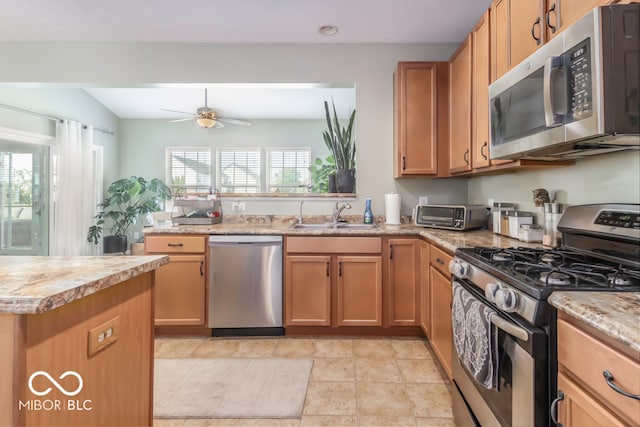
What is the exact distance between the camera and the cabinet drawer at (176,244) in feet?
8.48

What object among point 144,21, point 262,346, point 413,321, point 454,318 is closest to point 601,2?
point 454,318

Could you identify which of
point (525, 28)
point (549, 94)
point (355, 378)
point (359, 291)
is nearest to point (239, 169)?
point (359, 291)

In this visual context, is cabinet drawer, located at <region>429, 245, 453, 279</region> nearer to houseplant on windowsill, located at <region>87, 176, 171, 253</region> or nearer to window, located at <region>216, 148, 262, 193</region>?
window, located at <region>216, 148, 262, 193</region>

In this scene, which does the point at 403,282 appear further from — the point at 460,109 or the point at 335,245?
the point at 460,109

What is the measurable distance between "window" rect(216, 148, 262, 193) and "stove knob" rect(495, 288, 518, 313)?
19.2 ft

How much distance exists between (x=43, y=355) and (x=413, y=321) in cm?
230

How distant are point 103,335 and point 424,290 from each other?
207 cm

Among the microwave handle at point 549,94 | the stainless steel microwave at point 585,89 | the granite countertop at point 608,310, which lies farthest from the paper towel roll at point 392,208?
the granite countertop at point 608,310

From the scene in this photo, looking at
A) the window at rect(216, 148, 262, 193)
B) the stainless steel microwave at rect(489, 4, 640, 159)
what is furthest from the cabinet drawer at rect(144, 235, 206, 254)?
the window at rect(216, 148, 262, 193)

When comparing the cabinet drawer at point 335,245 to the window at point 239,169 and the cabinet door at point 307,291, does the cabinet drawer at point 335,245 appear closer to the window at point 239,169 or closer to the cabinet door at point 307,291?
the cabinet door at point 307,291

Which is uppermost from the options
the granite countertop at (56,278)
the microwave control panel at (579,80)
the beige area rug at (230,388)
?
the microwave control panel at (579,80)

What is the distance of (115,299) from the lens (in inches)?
39.0

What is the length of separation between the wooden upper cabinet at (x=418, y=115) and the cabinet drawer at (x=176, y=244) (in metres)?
1.78

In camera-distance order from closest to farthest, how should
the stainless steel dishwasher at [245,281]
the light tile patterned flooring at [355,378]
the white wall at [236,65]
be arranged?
the light tile patterned flooring at [355,378], the stainless steel dishwasher at [245,281], the white wall at [236,65]
